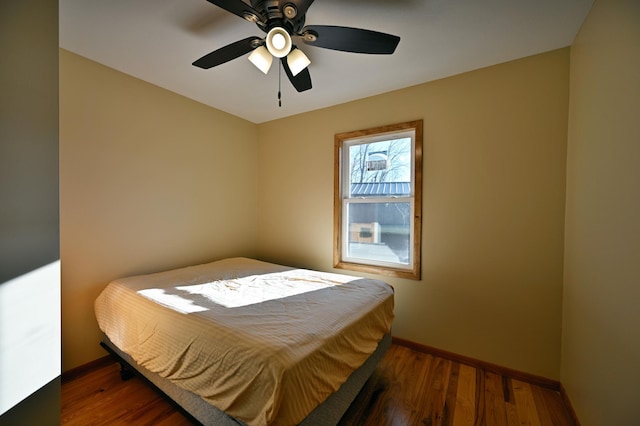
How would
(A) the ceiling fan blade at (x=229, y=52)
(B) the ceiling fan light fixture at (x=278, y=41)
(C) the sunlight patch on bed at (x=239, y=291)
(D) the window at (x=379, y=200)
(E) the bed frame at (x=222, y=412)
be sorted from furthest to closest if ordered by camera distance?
(D) the window at (x=379, y=200) → (C) the sunlight patch on bed at (x=239, y=291) → (A) the ceiling fan blade at (x=229, y=52) → (B) the ceiling fan light fixture at (x=278, y=41) → (E) the bed frame at (x=222, y=412)

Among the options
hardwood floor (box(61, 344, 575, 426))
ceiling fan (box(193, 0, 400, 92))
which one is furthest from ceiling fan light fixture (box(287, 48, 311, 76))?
hardwood floor (box(61, 344, 575, 426))

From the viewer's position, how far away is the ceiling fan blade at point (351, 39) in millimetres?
1381

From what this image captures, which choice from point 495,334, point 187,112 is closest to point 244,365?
point 495,334

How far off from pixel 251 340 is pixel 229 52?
166 centimetres

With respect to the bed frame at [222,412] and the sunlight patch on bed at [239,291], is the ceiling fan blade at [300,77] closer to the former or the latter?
Result: the sunlight patch on bed at [239,291]

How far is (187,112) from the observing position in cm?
276

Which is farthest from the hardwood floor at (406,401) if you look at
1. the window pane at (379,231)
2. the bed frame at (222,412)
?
the window pane at (379,231)

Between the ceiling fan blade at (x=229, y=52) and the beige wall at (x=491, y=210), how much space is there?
149 centimetres

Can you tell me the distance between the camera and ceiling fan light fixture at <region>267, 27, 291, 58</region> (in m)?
1.37

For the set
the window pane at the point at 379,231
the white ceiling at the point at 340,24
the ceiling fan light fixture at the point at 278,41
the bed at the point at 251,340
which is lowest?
the bed at the point at 251,340

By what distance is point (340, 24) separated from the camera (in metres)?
1.69

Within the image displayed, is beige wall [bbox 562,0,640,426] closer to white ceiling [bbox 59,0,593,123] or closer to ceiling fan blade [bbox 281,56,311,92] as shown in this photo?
white ceiling [bbox 59,0,593,123]

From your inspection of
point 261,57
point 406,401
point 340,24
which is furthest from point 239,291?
point 340,24

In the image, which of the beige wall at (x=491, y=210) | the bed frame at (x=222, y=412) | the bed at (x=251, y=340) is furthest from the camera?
the beige wall at (x=491, y=210)
